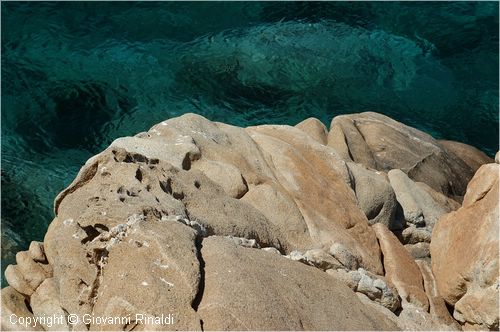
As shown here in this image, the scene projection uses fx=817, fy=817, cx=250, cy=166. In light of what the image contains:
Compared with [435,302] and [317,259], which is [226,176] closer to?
[317,259]

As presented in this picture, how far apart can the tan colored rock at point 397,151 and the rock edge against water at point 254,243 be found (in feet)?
2.63

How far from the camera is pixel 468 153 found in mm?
17125

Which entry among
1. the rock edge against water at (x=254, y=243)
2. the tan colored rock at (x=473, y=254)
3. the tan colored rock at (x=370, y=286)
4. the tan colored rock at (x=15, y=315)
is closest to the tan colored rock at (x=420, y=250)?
the rock edge against water at (x=254, y=243)

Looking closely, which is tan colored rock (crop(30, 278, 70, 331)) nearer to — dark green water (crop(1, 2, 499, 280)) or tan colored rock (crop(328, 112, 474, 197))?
tan colored rock (crop(328, 112, 474, 197))

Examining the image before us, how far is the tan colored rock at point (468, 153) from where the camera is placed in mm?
16734

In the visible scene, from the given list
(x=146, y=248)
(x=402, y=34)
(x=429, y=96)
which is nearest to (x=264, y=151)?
(x=146, y=248)

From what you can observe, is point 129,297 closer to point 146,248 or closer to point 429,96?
point 146,248

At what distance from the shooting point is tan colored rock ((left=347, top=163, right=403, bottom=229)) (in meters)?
12.3

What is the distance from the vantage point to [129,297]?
778cm

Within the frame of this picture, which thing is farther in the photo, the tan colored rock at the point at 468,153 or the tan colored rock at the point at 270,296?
the tan colored rock at the point at 468,153

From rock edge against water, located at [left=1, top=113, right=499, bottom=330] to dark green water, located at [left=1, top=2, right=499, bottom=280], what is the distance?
18.1ft

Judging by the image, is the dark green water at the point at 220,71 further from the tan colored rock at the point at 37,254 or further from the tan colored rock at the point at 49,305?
the tan colored rock at the point at 49,305

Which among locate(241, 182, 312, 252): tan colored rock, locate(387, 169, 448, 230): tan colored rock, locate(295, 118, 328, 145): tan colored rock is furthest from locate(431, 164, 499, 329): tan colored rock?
locate(295, 118, 328, 145): tan colored rock

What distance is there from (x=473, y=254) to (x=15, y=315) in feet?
18.9
